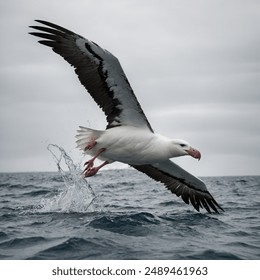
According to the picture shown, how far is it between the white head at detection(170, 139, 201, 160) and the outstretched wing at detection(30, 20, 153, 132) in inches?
39.9

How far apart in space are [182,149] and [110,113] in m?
1.74

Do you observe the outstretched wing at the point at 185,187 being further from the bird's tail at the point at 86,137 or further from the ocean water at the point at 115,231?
the bird's tail at the point at 86,137

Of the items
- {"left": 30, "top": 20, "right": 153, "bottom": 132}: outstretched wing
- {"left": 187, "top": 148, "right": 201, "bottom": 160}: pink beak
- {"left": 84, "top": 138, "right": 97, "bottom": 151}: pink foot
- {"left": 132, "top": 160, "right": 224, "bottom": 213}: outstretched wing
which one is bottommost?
{"left": 132, "top": 160, "right": 224, "bottom": 213}: outstretched wing

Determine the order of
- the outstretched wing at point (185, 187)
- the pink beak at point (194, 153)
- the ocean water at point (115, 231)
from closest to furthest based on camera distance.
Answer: the ocean water at point (115, 231) → the pink beak at point (194, 153) → the outstretched wing at point (185, 187)

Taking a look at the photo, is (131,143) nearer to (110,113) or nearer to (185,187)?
(110,113)

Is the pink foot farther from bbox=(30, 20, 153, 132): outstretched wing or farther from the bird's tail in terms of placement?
bbox=(30, 20, 153, 132): outstretched wing

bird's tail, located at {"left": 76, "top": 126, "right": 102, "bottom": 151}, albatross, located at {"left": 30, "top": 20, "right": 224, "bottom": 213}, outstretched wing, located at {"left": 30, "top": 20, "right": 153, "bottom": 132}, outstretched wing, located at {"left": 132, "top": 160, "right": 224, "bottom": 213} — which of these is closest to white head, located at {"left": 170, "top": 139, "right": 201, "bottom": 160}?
albatross, located at {"left": 30, "top": 20, "right": 224, "bottom": 213}

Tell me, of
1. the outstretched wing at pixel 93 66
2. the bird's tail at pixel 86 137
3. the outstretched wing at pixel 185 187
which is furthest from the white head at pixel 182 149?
the outstretched wing at pixel 185 187

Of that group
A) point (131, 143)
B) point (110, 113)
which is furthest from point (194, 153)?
point (110, 113)

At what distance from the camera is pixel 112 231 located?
10.1 m

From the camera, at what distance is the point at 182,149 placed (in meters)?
10.3

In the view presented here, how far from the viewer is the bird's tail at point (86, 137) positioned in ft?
34.3

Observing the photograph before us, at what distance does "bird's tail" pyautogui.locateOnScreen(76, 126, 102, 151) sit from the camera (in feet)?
34.3
